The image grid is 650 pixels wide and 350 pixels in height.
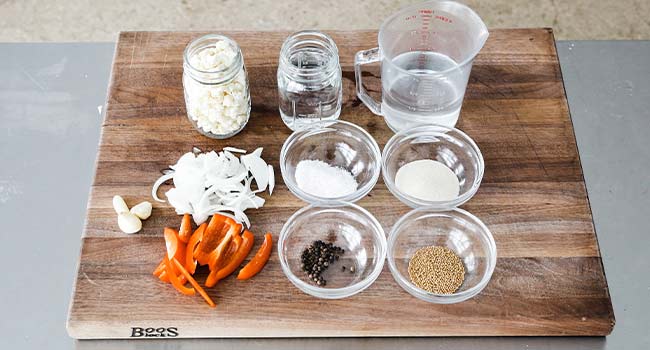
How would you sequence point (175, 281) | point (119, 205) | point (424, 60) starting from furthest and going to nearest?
point (424, 60), point (119, 205), point (175, 281)

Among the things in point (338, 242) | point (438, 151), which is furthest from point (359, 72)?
point (338, 242)

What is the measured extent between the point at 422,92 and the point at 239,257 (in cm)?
50

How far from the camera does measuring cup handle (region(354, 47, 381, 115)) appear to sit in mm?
1608

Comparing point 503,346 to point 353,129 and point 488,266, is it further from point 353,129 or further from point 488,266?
point 353,129

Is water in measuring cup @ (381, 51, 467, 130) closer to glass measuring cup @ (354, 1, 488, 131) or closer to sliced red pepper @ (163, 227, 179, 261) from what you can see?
glass measuring cup @ (354, 1, 488, 131)

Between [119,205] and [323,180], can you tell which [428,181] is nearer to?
[323,180]

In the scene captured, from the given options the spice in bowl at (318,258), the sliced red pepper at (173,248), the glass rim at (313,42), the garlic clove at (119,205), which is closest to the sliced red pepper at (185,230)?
the sliced red pepper at (173,248)

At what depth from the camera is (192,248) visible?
1.50 m

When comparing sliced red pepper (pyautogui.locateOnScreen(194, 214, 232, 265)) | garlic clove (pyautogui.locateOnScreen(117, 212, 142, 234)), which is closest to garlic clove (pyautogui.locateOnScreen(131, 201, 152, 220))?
garlic clove (pyautogui.locateOnScreen(117, 212, 142, 234))

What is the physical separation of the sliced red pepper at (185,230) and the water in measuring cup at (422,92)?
48 centimetres

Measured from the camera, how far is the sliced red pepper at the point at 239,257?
1.48m

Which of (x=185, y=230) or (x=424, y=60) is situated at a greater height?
(x=424, y=60)

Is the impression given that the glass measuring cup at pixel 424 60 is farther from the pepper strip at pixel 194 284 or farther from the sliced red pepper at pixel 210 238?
the pepper strip at pixel 194 284

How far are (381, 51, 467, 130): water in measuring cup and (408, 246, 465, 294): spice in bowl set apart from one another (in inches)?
11.2
